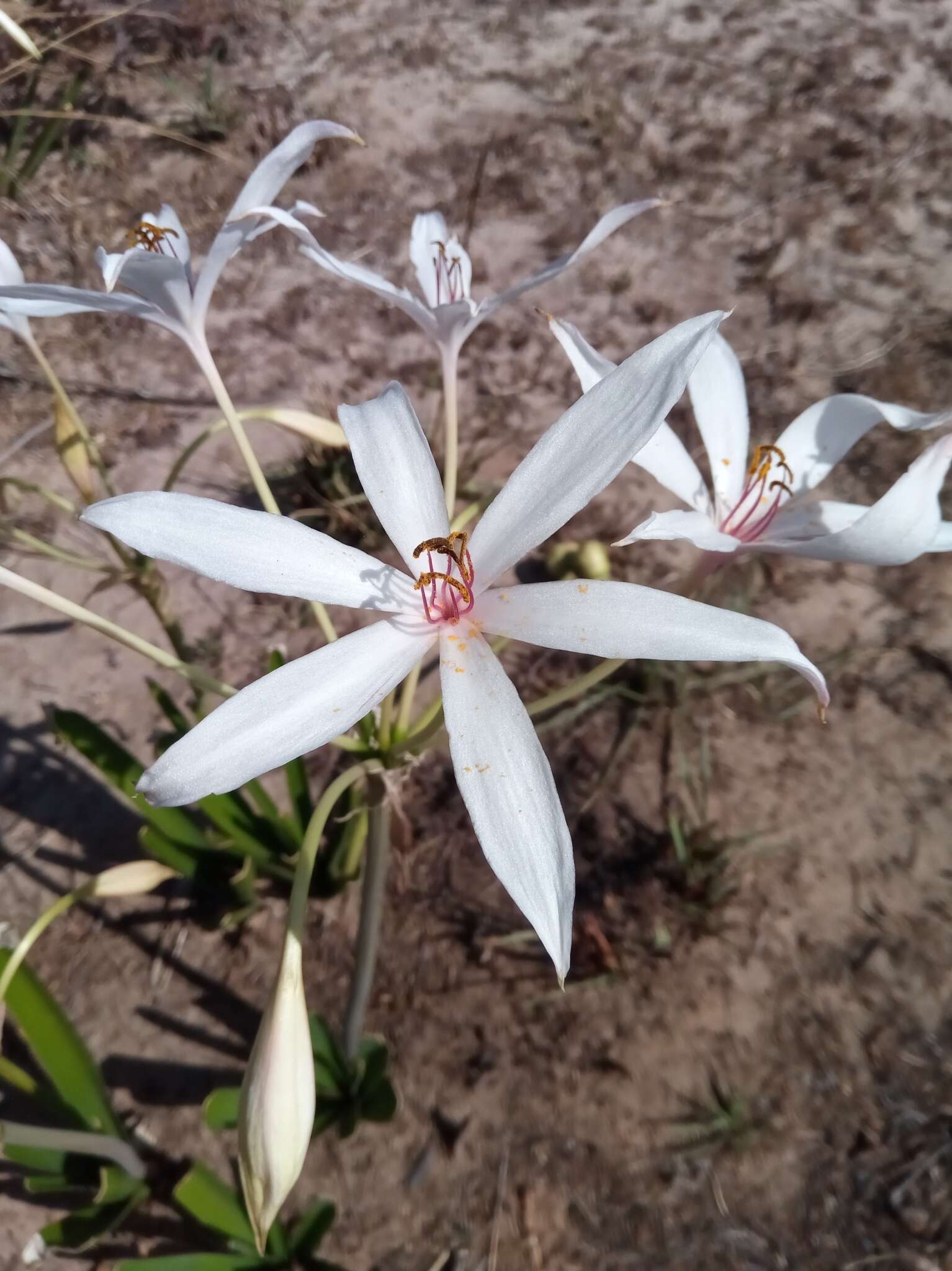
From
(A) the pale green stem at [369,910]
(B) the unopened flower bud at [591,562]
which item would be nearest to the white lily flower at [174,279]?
(A) the pale green stem at [369,910]

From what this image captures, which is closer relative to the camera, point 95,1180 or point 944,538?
point 944,538

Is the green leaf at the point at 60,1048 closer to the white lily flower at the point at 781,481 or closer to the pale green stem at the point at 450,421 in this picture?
the pale green stem at the point at 450,421

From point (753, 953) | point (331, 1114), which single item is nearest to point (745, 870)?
point (753, 953)

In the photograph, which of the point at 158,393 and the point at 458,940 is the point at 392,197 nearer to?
the point at 158,393

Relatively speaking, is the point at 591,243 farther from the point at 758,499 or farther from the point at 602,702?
the point at 602,702

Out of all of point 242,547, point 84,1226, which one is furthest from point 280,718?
point 84,1226

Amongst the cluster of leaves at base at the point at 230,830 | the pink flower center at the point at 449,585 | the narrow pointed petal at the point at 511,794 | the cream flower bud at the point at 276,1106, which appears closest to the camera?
the narrow pointed petal at the point at 511,794
